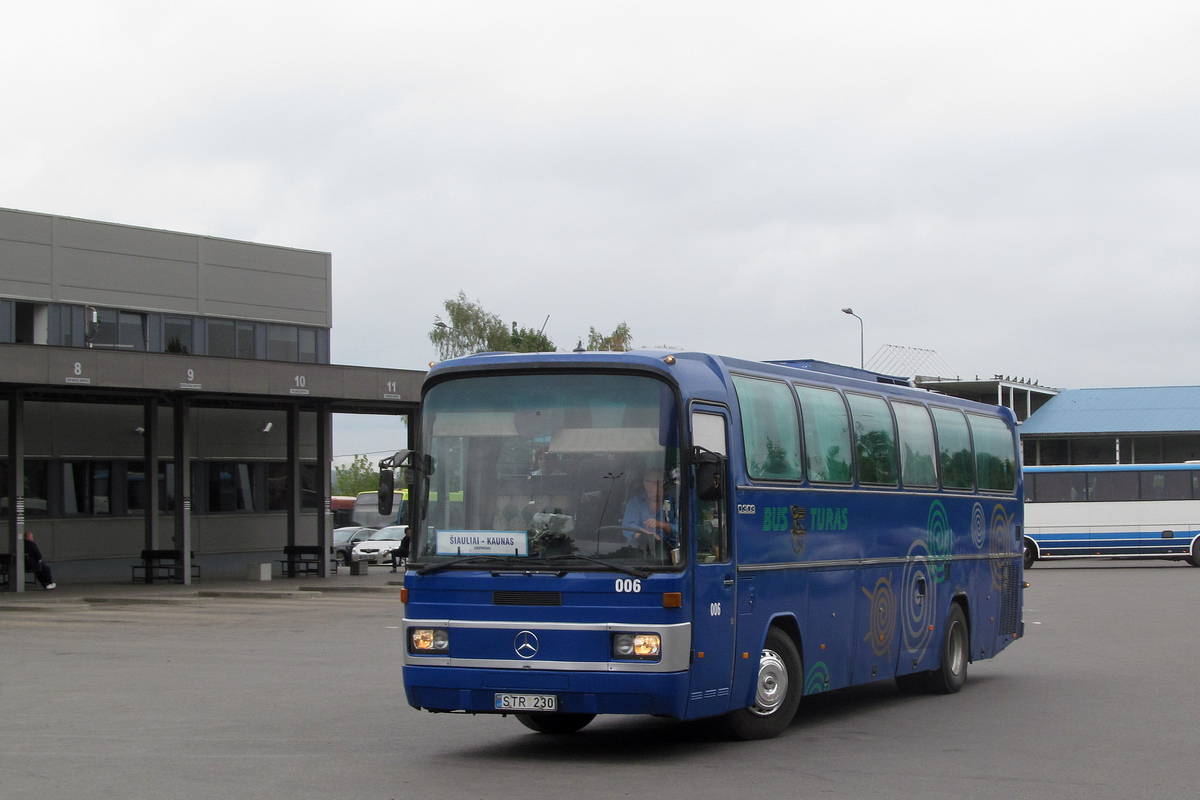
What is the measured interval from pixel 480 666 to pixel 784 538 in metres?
2.69

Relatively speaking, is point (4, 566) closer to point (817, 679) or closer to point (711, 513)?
point (817, 679)

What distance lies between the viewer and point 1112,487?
138 feet

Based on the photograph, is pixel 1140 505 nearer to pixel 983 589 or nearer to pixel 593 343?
pixel 983 589

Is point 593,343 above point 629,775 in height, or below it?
above

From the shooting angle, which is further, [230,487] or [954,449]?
[230,487]

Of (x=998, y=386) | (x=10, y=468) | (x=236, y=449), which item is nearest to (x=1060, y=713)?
(x=10, y=468)

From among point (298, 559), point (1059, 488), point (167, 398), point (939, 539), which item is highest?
point (167, 398)

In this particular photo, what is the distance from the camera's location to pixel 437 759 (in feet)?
32.5

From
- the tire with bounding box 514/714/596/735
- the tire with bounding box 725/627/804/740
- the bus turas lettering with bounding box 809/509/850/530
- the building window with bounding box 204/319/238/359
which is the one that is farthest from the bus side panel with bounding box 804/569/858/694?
the building window with bounding box 204/319/238/359

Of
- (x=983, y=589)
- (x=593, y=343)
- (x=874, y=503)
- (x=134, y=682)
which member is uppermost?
(x=593, y=343)

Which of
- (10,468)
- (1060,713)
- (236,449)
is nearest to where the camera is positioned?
(1060,713)

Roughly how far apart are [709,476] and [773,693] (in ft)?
7.08

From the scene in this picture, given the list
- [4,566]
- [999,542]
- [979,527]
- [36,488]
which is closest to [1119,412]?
[36,488]

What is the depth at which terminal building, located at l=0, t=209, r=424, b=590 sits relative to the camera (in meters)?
31.6
